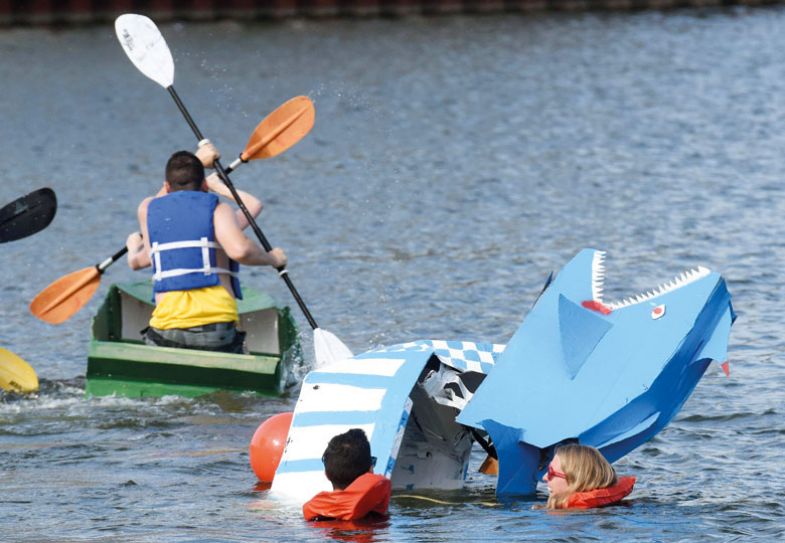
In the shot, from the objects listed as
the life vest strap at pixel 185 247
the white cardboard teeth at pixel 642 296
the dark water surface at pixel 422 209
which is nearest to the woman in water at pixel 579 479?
the dark water surface at pixel 422 209

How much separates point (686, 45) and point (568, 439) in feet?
90.1

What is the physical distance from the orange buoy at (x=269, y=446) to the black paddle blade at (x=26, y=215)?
315cm

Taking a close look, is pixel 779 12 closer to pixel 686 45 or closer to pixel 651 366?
pixel 686 45

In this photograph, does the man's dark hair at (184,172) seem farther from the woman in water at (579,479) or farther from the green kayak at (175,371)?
the woman in water at (579,479)

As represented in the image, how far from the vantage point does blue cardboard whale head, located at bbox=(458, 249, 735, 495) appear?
7691 mm

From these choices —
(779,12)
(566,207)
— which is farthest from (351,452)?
(779,12)

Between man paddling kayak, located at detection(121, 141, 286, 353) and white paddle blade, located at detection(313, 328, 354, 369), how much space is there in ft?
1.80

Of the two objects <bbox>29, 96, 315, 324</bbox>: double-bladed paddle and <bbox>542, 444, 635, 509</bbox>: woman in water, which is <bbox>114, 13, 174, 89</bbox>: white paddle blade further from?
<bbox>542, 444, 635, 509</bbox>: woman in water

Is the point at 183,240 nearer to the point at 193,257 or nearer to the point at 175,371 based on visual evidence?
the point at 193,257

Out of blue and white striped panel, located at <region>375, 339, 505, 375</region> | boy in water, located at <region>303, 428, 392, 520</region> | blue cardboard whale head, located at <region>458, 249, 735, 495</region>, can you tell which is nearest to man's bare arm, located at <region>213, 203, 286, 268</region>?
blue and white striped panel, located at <region>375, 339, 505, 375</region>

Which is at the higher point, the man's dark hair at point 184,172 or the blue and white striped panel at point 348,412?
the man's dark hair at point 184,172

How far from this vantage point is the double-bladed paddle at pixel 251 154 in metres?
11.0

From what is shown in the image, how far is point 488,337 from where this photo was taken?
12.5 m

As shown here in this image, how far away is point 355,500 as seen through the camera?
724 cm
